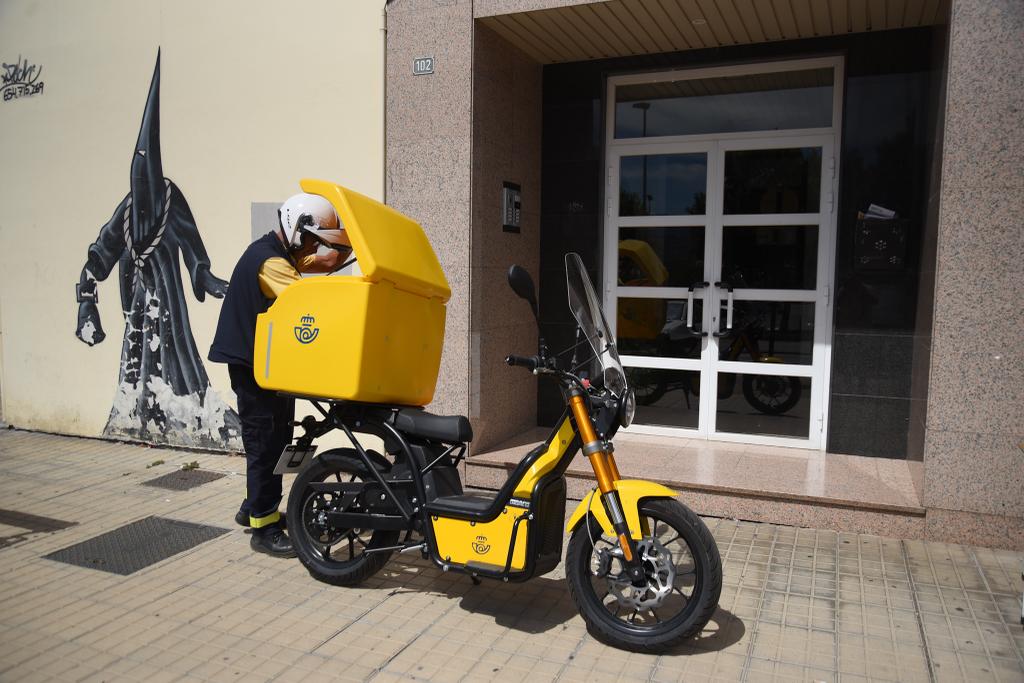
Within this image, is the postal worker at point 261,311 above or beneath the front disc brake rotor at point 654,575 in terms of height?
above

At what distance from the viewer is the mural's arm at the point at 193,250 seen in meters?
7.09

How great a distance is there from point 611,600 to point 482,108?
149 inches

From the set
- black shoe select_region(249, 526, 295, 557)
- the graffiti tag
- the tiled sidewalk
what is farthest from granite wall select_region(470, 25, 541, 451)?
the graffiti tag

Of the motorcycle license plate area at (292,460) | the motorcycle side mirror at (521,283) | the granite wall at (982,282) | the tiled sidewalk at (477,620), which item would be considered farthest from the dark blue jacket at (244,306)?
the granite wall at (982,282)

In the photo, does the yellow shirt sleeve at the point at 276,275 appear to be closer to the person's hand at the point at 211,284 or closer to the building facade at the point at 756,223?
the building facade at the point at 756,223

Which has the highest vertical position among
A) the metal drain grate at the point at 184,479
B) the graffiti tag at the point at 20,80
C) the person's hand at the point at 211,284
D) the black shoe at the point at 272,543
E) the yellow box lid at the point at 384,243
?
the graffiti tag at the point at 20,80

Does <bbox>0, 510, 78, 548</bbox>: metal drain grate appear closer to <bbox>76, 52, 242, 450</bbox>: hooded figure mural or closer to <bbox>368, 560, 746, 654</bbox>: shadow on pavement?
<bbox>76, 52, 242, 450</bbox>: hooded figure mural

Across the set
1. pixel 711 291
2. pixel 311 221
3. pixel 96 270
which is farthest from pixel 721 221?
pixel 96 270

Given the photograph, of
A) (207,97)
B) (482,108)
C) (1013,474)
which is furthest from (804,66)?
(207,97)

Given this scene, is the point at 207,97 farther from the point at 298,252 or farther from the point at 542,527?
the point at 542,527

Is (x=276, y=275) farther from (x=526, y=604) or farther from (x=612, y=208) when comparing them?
(x=612, y=208)

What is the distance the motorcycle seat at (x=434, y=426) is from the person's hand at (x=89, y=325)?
192 inches

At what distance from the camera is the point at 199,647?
3.57 meters

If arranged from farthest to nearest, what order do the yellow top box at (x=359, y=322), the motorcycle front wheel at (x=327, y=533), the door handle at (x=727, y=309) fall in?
1. the door handle at (x=727, y=309)
2. the motorcycle front wheel at (x=327, y=533)
3. the yellow top box at (x=359, y=322)
